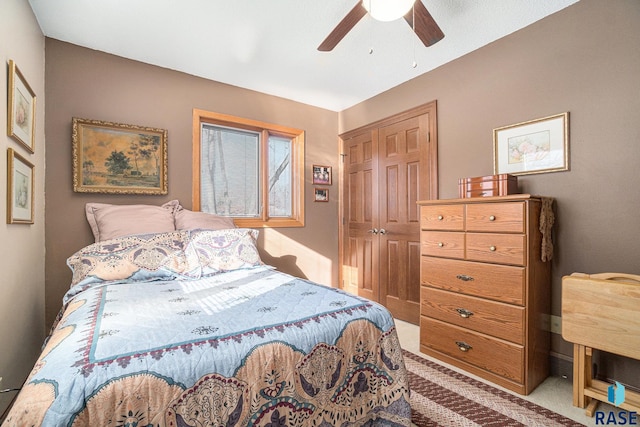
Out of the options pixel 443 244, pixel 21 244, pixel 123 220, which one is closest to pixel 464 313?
pixel 443 244

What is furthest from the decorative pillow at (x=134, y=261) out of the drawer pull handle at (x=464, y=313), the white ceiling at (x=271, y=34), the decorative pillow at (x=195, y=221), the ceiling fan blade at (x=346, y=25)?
the drawer pull handle at (x=464, y=313)

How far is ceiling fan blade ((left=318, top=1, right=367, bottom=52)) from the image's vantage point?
1.77 metres

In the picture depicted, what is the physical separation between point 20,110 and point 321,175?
2.83m

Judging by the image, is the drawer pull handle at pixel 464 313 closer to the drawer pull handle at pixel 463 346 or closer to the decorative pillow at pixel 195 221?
the drawer pull handle at pixel 463 346

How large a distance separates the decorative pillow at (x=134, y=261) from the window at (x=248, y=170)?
0.90 metres

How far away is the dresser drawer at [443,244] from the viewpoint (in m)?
2.32

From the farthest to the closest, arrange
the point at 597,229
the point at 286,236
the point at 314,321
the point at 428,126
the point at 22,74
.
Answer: the point at 286,236 < the point at 428,126 < the point at 597,229 < the point at 22,74 < the point at 314,321

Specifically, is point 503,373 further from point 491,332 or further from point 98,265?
point 98,265

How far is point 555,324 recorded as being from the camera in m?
2.21

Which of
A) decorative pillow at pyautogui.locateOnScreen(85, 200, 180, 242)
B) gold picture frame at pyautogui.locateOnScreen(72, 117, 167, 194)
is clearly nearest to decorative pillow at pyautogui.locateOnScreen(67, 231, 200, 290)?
decorative pillow at pyautogui.locateOnScreen(85, 200, 180, 242)

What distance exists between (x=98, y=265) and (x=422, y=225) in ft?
7.81

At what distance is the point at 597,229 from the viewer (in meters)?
2.06

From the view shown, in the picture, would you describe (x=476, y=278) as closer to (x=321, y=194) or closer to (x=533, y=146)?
(x=533, y=146)

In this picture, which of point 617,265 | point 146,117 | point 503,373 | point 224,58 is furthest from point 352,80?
point 503,373
